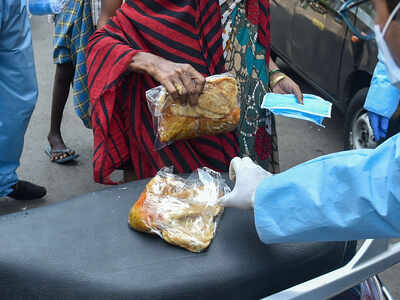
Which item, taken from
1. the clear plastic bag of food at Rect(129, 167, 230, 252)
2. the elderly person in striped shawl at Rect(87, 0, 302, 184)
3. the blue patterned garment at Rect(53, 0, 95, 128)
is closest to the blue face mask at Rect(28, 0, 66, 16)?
the blue patterned garment at Rect(53, 0, 95, 128)

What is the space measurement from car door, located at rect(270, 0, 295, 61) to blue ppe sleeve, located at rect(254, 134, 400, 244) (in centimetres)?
383

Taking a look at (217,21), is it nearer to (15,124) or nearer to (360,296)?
(360,296)

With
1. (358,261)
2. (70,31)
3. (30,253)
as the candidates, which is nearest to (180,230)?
(30,253)

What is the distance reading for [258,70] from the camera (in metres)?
1.80

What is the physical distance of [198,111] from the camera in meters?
1.43

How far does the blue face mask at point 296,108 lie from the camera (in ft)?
5.42

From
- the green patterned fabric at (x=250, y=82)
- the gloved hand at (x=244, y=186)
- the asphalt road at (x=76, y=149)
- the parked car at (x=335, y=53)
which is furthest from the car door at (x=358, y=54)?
the gloved hand at (x=244, y=186)

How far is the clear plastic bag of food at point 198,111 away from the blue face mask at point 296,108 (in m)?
0.24

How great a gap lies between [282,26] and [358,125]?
5.42ft

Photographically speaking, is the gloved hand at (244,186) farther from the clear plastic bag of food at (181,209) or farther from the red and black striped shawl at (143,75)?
the red and black striped shawl at (143,75)

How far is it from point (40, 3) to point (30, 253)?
201 centimetres

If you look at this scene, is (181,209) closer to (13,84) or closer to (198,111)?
(198,111)

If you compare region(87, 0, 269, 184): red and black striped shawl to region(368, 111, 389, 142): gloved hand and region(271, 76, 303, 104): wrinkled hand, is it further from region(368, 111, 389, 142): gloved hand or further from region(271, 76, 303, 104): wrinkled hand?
region(368, 111, 389, 142): gloved hand

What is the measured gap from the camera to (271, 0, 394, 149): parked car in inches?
140
